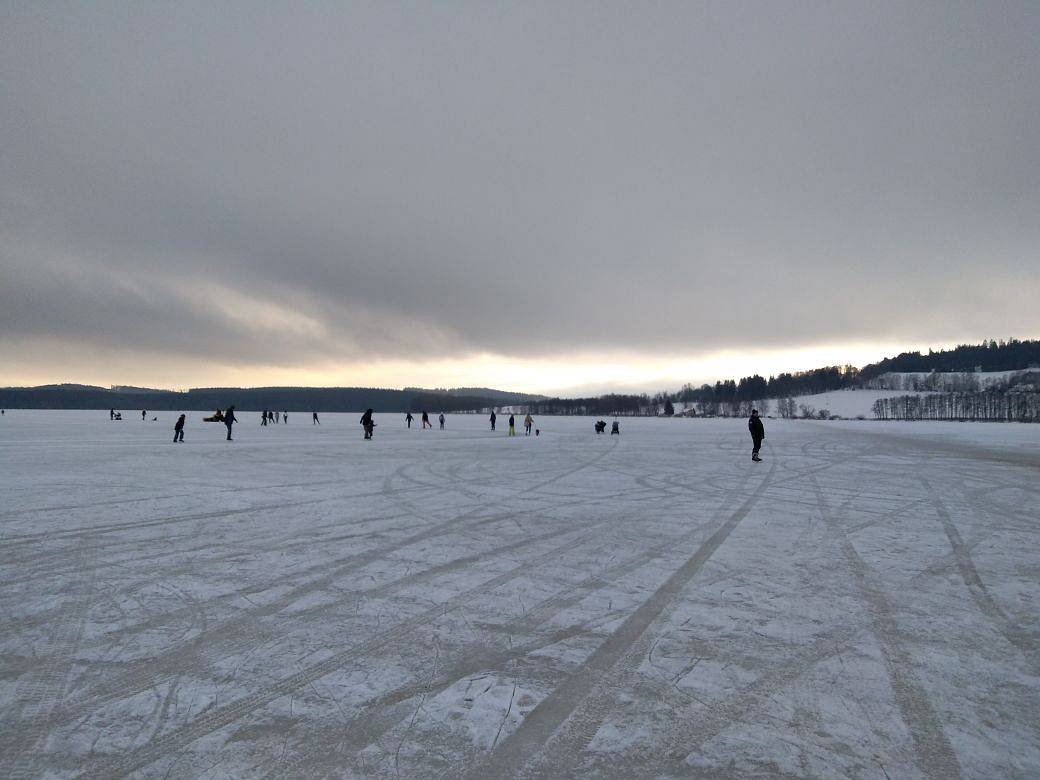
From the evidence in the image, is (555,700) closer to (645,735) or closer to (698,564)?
(645,735)

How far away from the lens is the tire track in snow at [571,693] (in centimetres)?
230

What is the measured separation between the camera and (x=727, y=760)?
7.59 ft

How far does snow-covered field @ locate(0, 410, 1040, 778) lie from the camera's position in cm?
238

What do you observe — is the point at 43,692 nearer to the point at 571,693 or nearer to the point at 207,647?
the point at 207,647

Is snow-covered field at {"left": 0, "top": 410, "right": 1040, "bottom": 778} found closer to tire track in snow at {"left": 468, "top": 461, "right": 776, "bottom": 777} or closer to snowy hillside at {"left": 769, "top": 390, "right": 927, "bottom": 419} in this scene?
tire track in snow at {"left": 468, "top": 461, "right": 776, "bottom": 777}

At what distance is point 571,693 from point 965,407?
184 meters

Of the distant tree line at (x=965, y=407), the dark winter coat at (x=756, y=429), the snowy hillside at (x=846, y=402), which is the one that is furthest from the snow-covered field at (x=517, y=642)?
the snowy hillside at (x=846, y=402)

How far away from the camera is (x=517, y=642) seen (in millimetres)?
3461

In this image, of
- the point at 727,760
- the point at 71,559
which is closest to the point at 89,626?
the point at 71,559

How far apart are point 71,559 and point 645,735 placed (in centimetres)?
592

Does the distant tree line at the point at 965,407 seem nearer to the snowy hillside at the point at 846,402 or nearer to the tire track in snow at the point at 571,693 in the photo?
the snowy hillside at the point at 846,402

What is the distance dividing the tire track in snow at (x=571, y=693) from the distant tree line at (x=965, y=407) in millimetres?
154664

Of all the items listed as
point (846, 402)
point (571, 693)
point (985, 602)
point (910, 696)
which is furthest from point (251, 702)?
point (846, 402)

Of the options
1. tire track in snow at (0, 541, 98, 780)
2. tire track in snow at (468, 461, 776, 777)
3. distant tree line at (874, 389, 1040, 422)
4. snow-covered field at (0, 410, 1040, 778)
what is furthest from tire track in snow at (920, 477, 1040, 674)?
distant tree line at (874, 389, 1040, 422)
